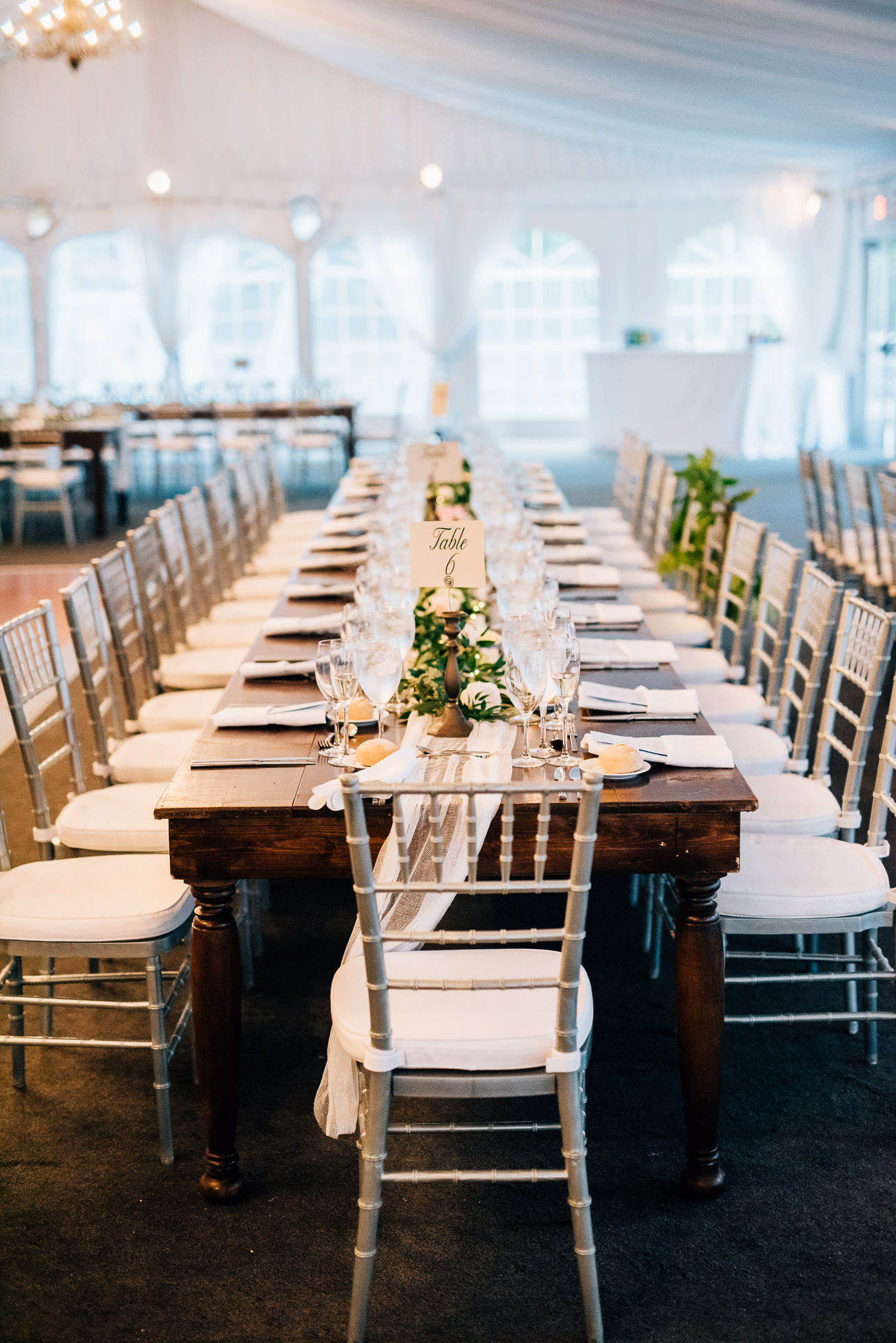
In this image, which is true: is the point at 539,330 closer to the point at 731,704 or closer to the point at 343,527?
the point at 343,527

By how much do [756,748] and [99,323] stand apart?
1387 cm

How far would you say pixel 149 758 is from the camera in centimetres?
338

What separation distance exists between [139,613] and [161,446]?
841cm

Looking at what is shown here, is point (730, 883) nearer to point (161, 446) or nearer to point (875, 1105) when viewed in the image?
point (875, 1105)

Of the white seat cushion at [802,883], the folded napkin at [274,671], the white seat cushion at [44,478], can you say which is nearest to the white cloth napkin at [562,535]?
the folded napkin at [274,671]

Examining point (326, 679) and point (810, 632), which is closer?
point (326, 679)

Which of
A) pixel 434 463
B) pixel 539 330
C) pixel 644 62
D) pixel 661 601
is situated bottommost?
pixel 661 601

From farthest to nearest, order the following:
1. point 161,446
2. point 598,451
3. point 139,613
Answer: point 598,451
point 161,446
point 139,613

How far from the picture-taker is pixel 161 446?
12188mm

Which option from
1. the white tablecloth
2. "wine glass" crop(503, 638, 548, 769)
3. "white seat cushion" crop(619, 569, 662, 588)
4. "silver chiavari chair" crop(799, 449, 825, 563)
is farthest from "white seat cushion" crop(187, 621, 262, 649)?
the white tablecloth

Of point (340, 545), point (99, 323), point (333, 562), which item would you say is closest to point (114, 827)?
point (333, 562)

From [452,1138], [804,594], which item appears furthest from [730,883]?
[804,594]

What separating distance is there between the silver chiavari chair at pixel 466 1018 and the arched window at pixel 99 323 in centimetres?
1429

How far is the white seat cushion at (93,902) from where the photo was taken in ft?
8.15
